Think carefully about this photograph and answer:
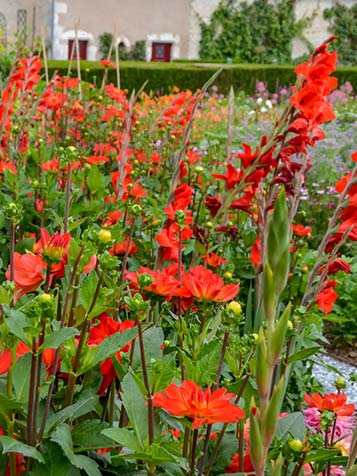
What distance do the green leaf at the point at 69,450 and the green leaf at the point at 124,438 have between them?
0.15 ft

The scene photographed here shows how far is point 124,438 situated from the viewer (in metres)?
0.88

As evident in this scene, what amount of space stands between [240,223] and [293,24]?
22464 mm

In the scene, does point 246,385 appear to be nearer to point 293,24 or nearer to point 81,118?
point 81,118

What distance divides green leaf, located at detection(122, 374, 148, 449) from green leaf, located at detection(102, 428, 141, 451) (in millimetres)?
22

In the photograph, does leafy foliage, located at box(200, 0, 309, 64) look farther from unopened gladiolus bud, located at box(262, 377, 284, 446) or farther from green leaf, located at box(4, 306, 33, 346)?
unopened gladiolus bud, located at box(262, 377, 284, 446)

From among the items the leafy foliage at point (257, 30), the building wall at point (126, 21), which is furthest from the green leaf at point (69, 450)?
the leafy foliage at point (257, 30)

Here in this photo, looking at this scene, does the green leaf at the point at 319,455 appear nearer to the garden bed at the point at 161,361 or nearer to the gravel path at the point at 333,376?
the garden bed at the point at 161,361

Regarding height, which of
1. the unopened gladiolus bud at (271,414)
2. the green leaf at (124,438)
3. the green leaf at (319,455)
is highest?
the unopened gladiolus bud at (271,414)

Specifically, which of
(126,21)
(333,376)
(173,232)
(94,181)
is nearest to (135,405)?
(173,232)

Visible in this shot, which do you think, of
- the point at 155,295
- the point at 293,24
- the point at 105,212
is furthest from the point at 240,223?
the point at 293,24

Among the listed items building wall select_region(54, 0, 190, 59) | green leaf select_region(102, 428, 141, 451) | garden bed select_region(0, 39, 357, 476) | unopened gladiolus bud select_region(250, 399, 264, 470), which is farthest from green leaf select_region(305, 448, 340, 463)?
building wall select_region(54, 0, 190, 59)

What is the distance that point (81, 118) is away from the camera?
11.3 feet

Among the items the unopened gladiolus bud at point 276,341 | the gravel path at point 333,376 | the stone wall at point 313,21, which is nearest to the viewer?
the unopened gladiolus bud at point 276,341

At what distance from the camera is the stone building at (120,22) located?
67.7 ft
